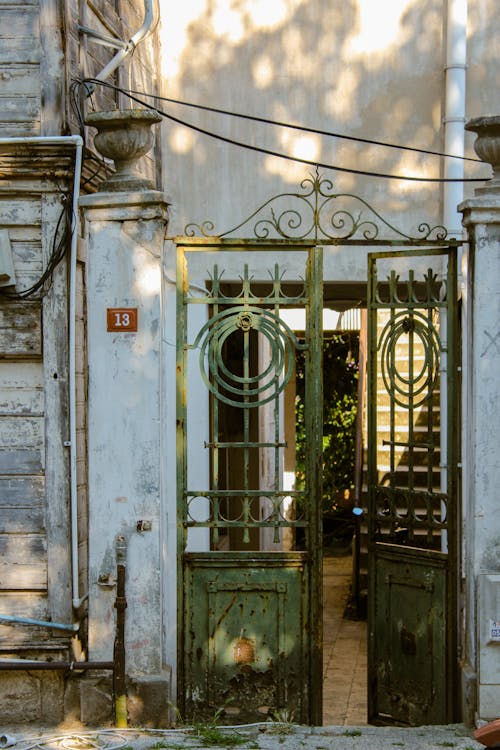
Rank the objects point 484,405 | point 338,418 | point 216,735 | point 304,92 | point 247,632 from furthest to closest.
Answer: point 338,418
point 304,92
point 247,632
point 484,405
point 216,735

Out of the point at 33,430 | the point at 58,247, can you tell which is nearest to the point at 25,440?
the point at 33,430

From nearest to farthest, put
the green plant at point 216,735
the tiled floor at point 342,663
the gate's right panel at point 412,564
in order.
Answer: the green plant at point 216,735, the gate's right panel at point 412,564, the tiled floor at point 342,663

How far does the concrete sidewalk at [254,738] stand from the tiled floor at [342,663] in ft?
5.88

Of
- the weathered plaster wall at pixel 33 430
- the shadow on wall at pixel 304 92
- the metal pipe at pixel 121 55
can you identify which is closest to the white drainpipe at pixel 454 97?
the shadow on wall at pixel 304 92

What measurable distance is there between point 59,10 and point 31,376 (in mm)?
2362

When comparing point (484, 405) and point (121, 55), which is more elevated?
point (121, 55)

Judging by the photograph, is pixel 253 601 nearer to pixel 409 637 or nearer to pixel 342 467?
pixel 409 637

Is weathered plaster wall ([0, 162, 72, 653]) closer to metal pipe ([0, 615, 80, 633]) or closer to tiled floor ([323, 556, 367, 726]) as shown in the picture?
metal pipe ([0, 615, 80, 633])

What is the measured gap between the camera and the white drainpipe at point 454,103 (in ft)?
28.5

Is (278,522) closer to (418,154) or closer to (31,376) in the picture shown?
(31,376)

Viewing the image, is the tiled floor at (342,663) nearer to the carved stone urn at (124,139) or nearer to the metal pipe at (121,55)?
the carved stone urn at (124,139)

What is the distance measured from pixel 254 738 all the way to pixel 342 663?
12.7ft

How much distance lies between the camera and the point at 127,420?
656cm

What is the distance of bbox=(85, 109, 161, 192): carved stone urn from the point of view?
255 inches
